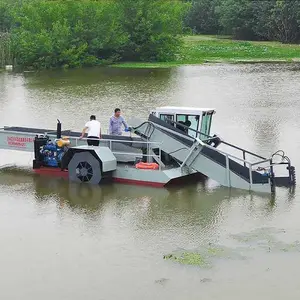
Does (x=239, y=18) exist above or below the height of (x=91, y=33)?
above

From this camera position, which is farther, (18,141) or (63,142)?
(18,141)

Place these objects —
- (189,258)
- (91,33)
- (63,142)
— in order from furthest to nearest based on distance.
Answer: (91,33)
(63,142)
(189,258)

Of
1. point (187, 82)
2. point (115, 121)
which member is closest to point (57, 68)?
point (187, 82)

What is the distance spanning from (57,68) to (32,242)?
36.2m

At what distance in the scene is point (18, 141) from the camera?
56.0ft

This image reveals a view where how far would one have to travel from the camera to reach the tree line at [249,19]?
66.9m

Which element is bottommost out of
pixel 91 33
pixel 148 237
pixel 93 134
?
pixel 148 237

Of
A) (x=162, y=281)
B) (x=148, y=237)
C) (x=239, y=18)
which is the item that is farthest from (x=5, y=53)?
(x=162, y=281)

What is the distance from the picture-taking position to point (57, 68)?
155 feet

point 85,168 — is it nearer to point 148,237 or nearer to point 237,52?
point 148,237

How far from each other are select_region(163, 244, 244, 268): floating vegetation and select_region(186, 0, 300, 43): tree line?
56.8m

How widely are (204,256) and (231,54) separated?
44.0 metres

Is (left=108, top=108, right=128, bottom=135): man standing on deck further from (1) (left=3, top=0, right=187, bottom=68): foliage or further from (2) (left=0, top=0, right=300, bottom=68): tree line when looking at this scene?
(1) (left=3, top=0, right=187, bottom=68): foliage

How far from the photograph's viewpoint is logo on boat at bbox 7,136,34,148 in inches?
666
